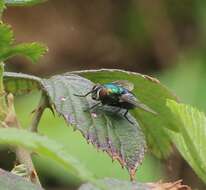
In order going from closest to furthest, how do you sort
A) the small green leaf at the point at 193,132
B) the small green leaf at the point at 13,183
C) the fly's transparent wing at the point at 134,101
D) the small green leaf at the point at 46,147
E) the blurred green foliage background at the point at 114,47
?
the small green leaf at the point at 46,147
the small green leaf at the point at 13,183
the small green leaf at the point at 193,132
the fly's transparent wing at the point at 134,101
the blurred green foliage background at the point at 114,47

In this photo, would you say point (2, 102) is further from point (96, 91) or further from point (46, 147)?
point (46, 147)

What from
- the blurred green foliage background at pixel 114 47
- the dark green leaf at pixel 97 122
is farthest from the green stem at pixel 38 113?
the blurred green foliage background at pixel 114 47

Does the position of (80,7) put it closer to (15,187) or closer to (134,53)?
(134,53)

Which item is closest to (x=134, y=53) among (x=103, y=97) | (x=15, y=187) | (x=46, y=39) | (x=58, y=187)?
(x=46, y=39)

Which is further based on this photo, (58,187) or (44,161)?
(58,187)

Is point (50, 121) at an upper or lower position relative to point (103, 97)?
lower

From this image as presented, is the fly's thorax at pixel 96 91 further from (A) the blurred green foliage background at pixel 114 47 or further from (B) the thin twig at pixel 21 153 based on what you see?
(A) the blurred green foliage background at pixel 114 47
